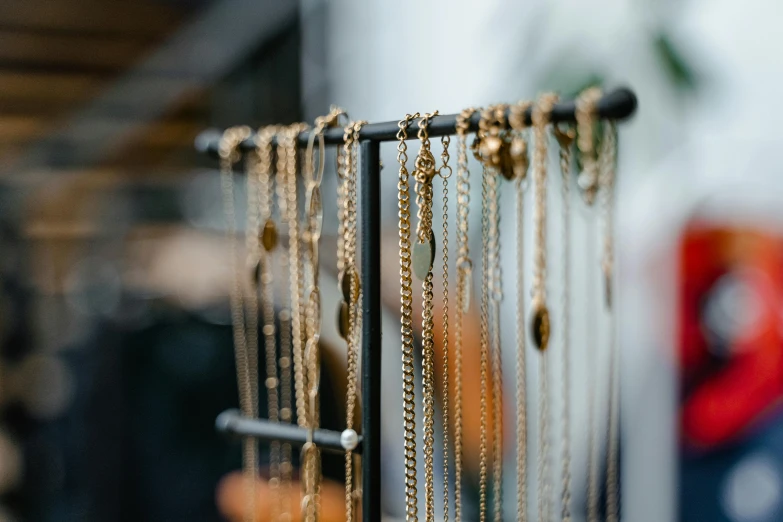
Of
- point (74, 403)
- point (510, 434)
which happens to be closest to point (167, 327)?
point (74, 403)

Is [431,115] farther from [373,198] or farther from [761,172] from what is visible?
[761,172]

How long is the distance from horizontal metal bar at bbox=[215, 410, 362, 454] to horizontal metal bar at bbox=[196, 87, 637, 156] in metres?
0.25

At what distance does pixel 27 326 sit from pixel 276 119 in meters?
0.46

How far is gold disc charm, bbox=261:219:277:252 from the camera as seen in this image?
0.65 metres

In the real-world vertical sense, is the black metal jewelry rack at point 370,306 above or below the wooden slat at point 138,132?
below

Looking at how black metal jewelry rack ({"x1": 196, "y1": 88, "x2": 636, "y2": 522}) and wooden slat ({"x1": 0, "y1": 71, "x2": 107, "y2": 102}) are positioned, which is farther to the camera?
wooden slat ({"x1": 0, "y1": 71, "x2": 107, "y2": 102})

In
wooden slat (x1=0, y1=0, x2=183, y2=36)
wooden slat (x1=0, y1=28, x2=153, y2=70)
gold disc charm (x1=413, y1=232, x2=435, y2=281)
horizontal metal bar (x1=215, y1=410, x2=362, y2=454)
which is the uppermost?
wooden slat (x1=0, y1=0, x2=183, y2=36)

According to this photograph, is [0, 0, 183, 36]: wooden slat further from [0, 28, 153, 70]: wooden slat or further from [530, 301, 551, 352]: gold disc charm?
[530, 301, 551, 352]: gold disc charm

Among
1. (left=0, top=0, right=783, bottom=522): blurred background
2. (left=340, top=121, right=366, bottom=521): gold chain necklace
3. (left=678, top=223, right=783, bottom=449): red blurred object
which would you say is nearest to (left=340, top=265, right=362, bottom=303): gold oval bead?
(left=340, top=121, right=366, bottom=521): gold chain necklace

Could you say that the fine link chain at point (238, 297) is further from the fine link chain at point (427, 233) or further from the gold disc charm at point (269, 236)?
the fine link chain at point (427, 233)

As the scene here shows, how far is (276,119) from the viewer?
3.51ft

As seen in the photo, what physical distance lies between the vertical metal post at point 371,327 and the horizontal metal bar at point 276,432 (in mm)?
15

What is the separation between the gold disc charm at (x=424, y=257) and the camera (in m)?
0.50

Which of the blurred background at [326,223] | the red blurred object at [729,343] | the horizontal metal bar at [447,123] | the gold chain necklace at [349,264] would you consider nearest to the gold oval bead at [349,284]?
the gold chain necklace at [349,264]
